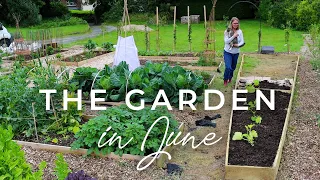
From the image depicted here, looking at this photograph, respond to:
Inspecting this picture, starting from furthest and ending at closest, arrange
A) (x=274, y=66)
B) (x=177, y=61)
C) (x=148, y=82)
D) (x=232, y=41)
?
(x=177, y=61), (x=274, y=66), (x=232, y=41), (x=148, y=82)

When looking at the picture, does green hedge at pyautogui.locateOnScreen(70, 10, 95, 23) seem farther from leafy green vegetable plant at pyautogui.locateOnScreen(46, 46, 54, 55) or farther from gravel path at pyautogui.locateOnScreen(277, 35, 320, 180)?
gravel path at pyautogui.locateOnScreen(277, 35, 320, 180)

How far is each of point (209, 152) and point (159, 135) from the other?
70cm

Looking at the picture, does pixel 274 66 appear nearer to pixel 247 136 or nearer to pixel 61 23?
pixel 247 136

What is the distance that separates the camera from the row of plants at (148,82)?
21.9ft

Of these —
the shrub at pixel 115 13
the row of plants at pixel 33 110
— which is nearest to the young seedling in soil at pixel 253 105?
the row of plants at pixel 33 110

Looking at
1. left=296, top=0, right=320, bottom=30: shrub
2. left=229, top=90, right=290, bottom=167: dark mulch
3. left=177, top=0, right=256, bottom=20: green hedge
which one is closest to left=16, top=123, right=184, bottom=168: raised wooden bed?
left=229, top=90, right=290, bottom=167: dark mulch

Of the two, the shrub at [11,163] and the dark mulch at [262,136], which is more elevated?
the shrub at [11,163]

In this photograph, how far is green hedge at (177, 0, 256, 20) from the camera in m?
26.9

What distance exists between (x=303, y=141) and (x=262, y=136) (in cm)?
59

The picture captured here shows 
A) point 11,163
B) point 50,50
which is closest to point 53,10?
point 50,50

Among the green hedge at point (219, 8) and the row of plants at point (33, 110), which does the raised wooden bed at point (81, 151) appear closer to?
the row of plants at point (33, 110)

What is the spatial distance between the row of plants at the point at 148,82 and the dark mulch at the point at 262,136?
935 mm

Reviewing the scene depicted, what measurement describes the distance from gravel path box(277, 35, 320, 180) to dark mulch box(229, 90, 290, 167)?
0.18m

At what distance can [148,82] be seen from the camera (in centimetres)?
686
